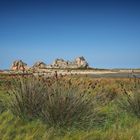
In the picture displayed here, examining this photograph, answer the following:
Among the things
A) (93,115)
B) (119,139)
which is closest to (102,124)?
(93,115)

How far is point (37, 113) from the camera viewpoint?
857cm

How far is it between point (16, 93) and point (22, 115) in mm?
584

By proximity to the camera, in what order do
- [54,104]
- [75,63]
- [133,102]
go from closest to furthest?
[54,104] → [133,102] → [75,63]

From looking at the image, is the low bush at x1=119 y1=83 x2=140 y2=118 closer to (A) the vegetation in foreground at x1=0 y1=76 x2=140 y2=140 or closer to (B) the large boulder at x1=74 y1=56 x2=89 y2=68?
(A) the vegetation in foreground at x1=0 y1=76 x2=140 y2=140

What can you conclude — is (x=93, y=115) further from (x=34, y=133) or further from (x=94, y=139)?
(x=34, y=133)

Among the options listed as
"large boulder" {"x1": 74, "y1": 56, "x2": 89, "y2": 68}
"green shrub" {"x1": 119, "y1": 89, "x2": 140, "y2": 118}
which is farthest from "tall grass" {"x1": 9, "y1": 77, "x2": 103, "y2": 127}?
"large boulder" {"x1": 74, "y1": 56, "x2": 89, "y2": 68}

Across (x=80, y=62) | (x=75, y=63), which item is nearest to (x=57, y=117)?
(x=80, y=62)

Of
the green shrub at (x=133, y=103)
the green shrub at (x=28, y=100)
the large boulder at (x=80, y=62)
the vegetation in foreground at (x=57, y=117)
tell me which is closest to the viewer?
the vegetation in foreground at (x=57, y=117)

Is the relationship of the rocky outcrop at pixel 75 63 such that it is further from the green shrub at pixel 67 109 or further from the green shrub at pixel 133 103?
the green shrub at pixel 67 109

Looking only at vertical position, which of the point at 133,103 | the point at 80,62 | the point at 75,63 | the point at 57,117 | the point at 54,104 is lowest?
the point at 57,117

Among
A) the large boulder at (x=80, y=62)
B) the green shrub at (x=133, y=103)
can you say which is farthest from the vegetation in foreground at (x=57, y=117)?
the large boulder at (x=80, y=62)

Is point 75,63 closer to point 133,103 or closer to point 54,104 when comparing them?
point 133,103

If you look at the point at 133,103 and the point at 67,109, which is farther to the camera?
the point at 133,103

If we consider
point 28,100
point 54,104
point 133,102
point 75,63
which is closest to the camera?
point 54,104
